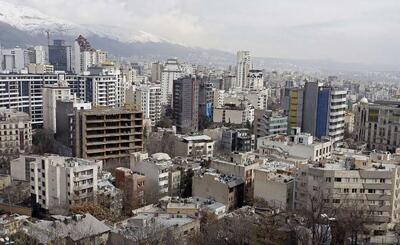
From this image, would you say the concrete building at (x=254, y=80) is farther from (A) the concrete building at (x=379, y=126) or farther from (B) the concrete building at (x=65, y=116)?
(B) the concrete building at (x=65, y=116)

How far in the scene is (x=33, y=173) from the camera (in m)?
15.8

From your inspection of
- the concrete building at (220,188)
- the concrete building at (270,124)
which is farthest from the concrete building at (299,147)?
the concrete building at (270,124)

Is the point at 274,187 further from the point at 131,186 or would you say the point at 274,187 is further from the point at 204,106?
the point at 204,106

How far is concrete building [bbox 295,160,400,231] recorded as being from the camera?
14.3 m

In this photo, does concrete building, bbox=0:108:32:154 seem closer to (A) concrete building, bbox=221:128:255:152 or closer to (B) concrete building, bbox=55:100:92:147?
(B) concrete building, bbox=55:100:92:147

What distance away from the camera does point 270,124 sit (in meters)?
26.7

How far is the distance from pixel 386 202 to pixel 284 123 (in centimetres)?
1317

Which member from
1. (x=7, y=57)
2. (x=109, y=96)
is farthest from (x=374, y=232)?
(x=7, y=57)

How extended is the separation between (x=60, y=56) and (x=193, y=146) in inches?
1463

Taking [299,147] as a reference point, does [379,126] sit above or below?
below

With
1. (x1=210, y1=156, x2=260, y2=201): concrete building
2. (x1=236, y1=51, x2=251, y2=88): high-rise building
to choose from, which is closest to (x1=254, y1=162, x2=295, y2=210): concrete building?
(x1=210, y1=156, x2=260, y2=201): concrete building

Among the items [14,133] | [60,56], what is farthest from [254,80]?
[14,133]

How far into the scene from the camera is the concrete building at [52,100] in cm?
2812

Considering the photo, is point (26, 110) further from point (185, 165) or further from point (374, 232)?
point (374, 232)
